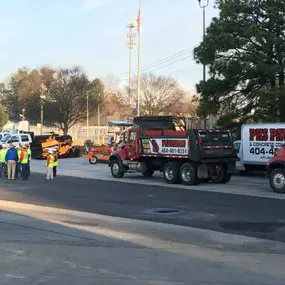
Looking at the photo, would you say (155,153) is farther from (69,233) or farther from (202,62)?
(69,233)

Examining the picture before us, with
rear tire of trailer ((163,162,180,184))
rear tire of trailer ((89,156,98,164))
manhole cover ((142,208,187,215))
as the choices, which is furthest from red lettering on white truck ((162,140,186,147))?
rear tire of trailer ((89,156,98,164))

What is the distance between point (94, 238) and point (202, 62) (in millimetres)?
20535

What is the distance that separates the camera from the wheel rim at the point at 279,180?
1817 centimetres

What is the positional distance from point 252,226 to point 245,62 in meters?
16.9

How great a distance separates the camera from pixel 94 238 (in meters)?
9.68

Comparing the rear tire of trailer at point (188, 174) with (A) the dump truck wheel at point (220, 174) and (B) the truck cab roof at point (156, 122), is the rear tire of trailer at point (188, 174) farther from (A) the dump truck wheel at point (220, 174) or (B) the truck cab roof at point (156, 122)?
(B) the truck cab roof at point (156, 122)

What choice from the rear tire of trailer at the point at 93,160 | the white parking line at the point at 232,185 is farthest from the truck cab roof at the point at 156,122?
the rear tire of trailer at the point at 93,160

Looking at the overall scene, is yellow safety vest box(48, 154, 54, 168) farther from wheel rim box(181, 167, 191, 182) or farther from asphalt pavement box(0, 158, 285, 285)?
wheel rim box(181, 167, 191, 182)

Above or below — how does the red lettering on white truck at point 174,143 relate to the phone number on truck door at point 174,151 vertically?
above

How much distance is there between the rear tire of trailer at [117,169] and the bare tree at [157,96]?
45.9 meters

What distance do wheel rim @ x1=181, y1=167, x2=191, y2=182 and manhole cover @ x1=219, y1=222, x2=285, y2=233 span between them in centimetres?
991

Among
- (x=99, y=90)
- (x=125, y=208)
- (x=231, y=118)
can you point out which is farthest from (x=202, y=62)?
(x=99, y=90)

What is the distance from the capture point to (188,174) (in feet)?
71.0

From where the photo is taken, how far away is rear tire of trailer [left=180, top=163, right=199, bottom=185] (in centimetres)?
2136
